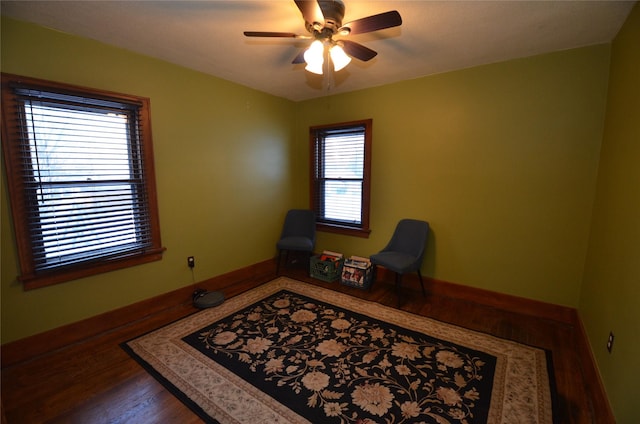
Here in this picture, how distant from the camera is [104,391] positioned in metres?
1.77

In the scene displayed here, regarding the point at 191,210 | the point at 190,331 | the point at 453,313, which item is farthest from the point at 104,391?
the point at 453,313

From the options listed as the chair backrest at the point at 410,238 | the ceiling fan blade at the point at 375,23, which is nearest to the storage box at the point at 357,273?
the chair backrest at the point at 410,238

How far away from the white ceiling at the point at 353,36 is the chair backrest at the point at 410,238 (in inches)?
66.7

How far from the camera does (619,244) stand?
1682mm

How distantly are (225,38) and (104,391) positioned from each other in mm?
2702

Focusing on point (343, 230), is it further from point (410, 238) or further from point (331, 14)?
point (331, 14)

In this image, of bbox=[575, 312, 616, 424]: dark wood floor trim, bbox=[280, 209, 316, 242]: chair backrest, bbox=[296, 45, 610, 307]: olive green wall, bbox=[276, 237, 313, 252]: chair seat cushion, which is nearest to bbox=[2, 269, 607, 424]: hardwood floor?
bbox=[575, 312, 616, 424]: dark wood floor trim

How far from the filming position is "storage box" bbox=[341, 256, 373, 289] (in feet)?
11.0

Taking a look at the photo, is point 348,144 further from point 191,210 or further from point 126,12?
point 126,12

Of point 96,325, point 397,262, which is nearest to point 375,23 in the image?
point 397,262

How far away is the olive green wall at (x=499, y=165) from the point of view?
2.41 metres

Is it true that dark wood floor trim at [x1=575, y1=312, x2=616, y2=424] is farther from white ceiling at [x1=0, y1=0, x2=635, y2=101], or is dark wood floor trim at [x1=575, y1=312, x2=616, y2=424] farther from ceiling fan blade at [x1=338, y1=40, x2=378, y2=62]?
ceiling fan blade at [x1=338, y1=40, x2=378, y2=62]

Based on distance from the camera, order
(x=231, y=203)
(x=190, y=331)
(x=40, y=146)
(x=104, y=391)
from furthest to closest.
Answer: (x=231, y=203) < (x=190, y=331) < (x=40, y=146) < (x=104, y=391)

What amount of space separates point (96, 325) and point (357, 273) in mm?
2615
